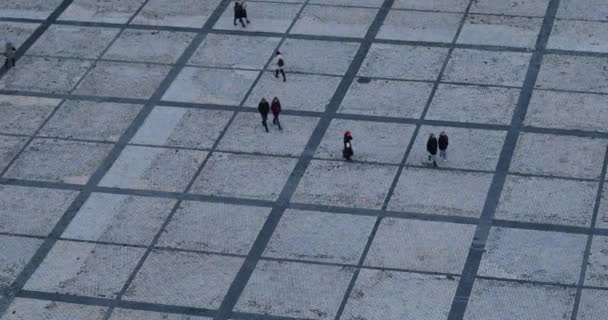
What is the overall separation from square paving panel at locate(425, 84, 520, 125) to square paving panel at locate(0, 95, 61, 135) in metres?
11.8

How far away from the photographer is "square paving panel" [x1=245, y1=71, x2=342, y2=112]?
39375 millimetres

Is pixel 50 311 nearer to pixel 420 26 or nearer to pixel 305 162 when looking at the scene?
pixel 305 162

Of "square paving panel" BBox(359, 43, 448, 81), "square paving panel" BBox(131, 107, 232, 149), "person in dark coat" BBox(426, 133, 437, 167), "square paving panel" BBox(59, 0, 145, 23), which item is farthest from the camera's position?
"square paving panel" BBox(59, 0, 145, 23)

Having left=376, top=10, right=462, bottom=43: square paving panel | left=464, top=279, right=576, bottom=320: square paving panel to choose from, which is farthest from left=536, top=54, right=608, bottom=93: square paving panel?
left=464, top=279, right=576, bottom=320: square paving panel

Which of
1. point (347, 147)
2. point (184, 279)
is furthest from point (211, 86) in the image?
point (184, 279)

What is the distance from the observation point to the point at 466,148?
36625mm

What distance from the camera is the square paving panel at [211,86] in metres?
40.0

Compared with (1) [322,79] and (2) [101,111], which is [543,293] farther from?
(2) [101,111]

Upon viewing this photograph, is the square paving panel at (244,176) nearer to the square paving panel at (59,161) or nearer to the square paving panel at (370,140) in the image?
the square paving panel at (370,140)

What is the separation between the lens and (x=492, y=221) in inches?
1316

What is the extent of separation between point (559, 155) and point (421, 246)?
19.2ft

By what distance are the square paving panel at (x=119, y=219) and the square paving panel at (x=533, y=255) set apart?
28.8ft

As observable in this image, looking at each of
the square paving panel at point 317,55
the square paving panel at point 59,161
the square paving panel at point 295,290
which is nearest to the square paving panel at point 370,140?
the square paving panel at point 317,55

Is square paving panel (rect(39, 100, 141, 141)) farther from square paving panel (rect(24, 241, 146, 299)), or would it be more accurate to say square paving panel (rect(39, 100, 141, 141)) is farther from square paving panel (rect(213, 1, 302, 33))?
square paving panel (rect(213, 1, 302, 33))
